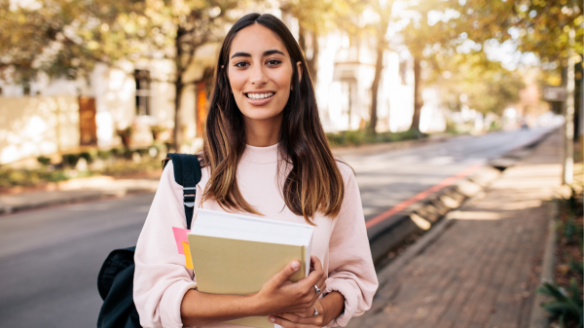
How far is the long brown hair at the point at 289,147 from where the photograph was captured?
66.9 inches

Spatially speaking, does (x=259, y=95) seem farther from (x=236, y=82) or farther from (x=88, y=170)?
(x=88, y=170)

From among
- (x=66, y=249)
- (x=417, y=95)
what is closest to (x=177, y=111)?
(x=66, y=249)

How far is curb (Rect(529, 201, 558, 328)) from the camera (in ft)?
13.5

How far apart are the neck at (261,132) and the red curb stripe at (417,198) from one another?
5939 mm

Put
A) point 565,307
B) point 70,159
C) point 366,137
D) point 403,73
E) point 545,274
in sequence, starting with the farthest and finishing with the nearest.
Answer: point 403,73
point 366,137
point 70,159
point 545,274
point 565,307

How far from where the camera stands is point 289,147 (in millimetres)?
1889

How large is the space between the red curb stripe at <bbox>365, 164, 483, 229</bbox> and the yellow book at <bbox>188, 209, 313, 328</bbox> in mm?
6354

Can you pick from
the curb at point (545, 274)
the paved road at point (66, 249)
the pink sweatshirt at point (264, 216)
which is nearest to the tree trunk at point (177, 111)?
the paved road at point (66, 249)

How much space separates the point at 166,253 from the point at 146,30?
1245 centimetres

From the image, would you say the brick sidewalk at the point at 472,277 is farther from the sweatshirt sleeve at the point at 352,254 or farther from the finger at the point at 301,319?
the finger at the point at 301,319

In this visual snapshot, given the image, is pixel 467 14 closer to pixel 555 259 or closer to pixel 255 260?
pixel 555 259

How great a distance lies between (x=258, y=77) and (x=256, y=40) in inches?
5.6

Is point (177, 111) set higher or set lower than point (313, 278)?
higher

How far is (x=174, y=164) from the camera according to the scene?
1650 millimetres
